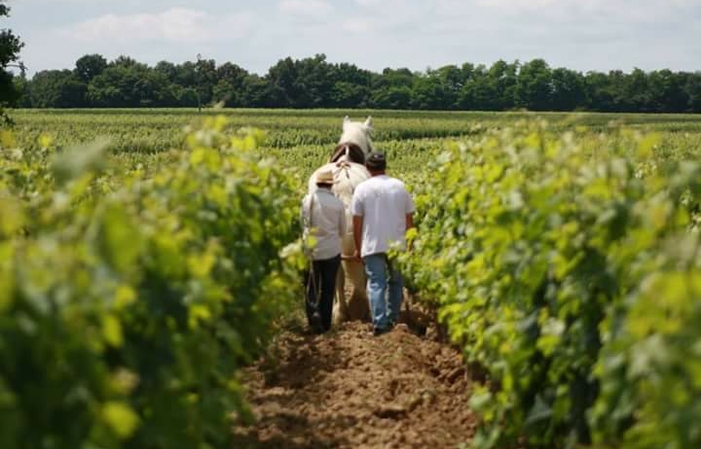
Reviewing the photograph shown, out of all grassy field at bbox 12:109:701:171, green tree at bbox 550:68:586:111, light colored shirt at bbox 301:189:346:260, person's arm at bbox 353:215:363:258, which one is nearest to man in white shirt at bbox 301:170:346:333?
light colored shirt at bbox 301:189:346:260

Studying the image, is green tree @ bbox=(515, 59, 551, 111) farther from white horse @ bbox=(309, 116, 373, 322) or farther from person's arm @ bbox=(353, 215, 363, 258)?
person's arm @ bbox=(353, 215, 363, 258)

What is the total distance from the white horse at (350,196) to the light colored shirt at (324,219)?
554 mm

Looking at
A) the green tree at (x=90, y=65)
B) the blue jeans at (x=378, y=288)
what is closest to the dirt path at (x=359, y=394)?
the blue jeans at (x=378, y=288)

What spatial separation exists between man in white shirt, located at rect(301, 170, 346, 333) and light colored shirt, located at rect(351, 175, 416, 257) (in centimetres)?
36

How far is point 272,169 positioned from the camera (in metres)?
7.67

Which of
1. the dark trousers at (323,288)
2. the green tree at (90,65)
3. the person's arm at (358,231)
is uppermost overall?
the green tree at (90,65)

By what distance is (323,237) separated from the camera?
9.59 m

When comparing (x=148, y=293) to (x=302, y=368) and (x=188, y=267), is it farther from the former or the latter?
(x=302, y=368)

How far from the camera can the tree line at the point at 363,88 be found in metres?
106

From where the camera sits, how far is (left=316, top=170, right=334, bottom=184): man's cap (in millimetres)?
9562

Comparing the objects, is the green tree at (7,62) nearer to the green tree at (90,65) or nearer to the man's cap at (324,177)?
the man's cap at (324,177)

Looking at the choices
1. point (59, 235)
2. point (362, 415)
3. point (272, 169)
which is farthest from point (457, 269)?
point (59, 235)

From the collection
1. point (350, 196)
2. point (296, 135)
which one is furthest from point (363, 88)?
point (350, 196)

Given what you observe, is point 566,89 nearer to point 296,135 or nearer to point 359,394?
point 296,135
